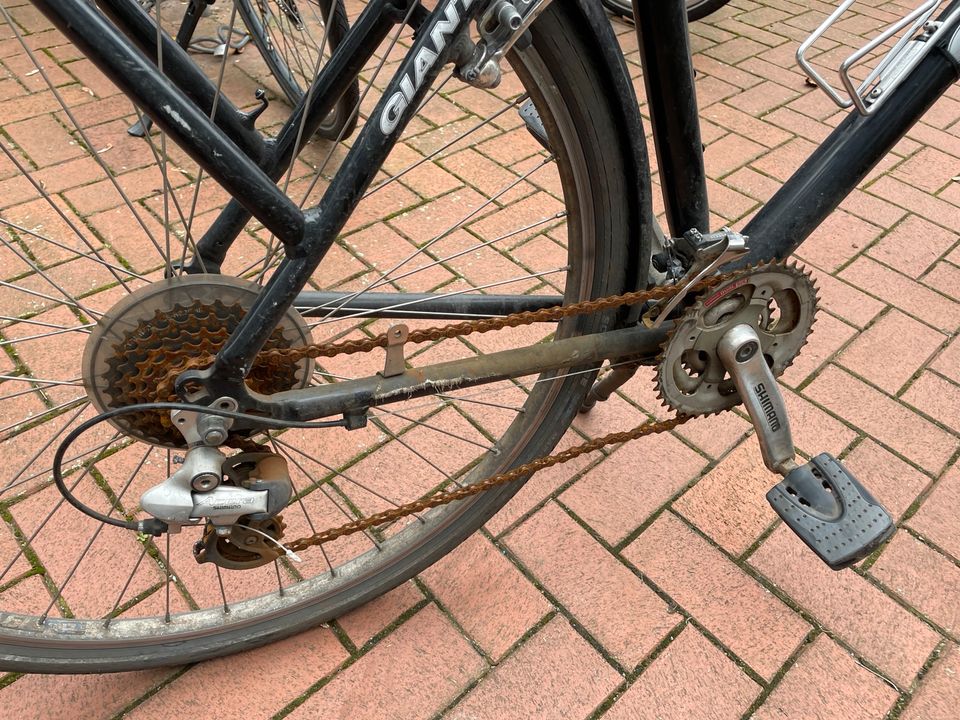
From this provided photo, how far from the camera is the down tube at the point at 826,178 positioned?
1.35 m

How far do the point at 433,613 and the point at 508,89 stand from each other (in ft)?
8.08

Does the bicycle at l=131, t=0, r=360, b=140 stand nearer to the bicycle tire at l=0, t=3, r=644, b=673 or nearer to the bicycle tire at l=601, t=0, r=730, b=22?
the bicycle tire at l=0, t=3, r=644, b=673

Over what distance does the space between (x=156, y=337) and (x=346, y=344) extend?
0.29 m

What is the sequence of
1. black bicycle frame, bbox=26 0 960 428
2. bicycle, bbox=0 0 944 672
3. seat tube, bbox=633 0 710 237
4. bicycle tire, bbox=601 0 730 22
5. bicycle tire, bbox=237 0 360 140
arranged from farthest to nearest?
bicycle tire, bbox=601 0 730 22
bicycle tire, bbox=237 0 360 140
seat tube, bbox=633 0 710 237
bicycle, bbox=0 0 944 672
black bicycle frame, bbox=26 0 960 428

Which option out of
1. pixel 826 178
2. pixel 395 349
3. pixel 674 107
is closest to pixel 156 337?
pixel 395 349

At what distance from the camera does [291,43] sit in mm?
2820

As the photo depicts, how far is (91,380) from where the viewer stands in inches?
45.4

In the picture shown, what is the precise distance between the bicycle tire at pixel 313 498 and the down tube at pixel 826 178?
32 centimetres

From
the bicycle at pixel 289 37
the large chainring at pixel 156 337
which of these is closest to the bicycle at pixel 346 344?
the large chainring at pixel 156 337

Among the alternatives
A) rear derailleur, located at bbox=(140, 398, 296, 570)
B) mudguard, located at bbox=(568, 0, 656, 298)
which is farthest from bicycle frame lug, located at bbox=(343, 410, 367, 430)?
mudguard, located at bbox=(568, 0, 656, 298)

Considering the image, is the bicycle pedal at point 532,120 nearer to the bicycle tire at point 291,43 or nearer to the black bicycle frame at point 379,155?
the black bicycle frame at point 379,155

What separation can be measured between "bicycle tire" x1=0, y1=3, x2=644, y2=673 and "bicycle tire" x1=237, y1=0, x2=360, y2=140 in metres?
0.99

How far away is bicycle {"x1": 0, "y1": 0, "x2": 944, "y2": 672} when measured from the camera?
3.35ft

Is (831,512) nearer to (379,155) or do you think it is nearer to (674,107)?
(674,107)
